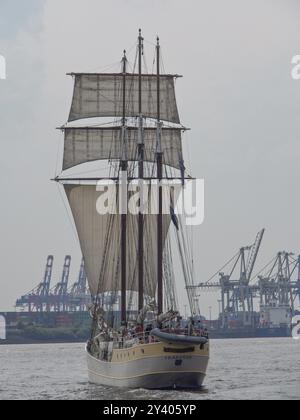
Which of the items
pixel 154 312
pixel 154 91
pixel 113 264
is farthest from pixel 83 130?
pixel 154 312

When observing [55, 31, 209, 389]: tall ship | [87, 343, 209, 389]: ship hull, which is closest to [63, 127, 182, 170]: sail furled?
[55, 31, 209, 389]: tall ship

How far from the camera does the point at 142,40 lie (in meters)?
77.9

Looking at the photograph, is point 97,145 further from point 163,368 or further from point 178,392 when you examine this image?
point 178,392

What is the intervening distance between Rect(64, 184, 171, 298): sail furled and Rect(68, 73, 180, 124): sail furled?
21.4ft

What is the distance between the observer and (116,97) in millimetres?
92500

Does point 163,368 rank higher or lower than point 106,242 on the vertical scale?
lower

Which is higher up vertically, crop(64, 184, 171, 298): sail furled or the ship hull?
crop(64, 184, 171, 298): sail furled

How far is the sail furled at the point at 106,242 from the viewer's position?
81.4 meters

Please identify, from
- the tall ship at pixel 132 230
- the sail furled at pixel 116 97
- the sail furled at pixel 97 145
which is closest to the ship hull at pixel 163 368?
the tall ship at pixel 132 230

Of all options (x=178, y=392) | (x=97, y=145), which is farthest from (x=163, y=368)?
(x=97, y=145)

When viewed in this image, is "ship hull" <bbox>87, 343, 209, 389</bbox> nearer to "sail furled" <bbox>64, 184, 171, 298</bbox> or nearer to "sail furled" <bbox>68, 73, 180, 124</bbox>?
"sail furled" <bbox>64, 184, 171, 298</bbox>

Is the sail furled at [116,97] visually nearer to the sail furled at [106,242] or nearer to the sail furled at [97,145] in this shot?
the sail furled at [97,145]

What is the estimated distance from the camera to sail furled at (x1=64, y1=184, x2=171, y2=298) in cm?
8139

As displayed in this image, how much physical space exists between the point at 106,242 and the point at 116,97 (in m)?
15.2
